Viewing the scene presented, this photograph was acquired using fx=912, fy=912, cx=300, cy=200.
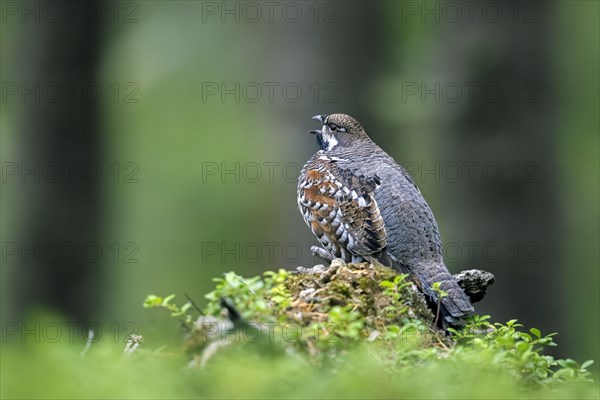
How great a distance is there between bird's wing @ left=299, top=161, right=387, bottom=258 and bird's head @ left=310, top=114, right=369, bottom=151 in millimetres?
635

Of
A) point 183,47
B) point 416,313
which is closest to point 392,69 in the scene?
point 183,47

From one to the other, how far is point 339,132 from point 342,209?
1.55 meters

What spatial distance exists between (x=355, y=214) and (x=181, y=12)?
1255 cm

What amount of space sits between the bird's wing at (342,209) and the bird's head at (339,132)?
0.64 meters

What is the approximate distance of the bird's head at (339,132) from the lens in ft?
34.6

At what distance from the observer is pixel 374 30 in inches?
590

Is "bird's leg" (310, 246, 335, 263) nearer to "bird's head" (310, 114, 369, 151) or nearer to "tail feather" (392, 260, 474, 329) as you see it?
"tail feather" (392, 260, 474, 329)

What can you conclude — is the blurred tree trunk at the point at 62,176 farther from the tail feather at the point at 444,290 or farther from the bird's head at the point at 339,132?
the tail feather at the point at 444,290

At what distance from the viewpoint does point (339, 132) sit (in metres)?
10.7

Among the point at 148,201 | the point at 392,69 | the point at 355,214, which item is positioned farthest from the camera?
the point at 148,201

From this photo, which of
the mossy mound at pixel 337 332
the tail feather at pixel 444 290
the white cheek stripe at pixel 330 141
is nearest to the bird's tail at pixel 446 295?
the tail feather at pixel 444 290

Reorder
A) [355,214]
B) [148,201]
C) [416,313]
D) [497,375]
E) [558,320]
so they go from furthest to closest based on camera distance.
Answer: [148,201] → [558,320] → [355,214] → [416,313] → [497,375]

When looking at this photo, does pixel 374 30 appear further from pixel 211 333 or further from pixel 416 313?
pixel 211 333

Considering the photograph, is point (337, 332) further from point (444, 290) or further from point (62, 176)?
point (62, 176)
